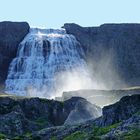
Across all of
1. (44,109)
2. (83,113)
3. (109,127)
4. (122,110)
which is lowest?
(44,109)

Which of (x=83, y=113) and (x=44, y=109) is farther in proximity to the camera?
(x=44, y=109)

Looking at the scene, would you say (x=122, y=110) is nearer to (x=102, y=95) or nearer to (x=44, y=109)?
(x=44, y=109)

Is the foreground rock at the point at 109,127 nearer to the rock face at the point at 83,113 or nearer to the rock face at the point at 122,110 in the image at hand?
the rock face at the point at 122,110

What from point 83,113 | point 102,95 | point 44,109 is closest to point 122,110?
point 83,113

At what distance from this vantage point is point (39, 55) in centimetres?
19975

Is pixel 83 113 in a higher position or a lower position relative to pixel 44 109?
higher

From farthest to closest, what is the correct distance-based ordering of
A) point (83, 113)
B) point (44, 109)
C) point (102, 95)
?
1. point (102, 95)
2. point (44, 109)
3. point (83, 113)

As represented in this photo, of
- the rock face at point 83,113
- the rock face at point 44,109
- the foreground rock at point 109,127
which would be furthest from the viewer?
the rock face at point 44,109

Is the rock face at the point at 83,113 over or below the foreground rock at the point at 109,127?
below

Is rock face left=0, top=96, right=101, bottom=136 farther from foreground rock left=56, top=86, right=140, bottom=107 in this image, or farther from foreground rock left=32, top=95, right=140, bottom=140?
foreground rock left=32, top=95, right=140, bottom=140

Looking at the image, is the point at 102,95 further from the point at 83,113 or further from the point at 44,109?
the point at 83,113

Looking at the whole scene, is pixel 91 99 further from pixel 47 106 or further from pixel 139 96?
pixel 139 96

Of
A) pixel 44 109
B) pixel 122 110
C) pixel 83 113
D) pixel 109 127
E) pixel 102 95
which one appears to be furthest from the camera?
pixel 102 95

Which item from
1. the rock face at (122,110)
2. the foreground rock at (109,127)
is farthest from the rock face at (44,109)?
the rock face at (122,110)
